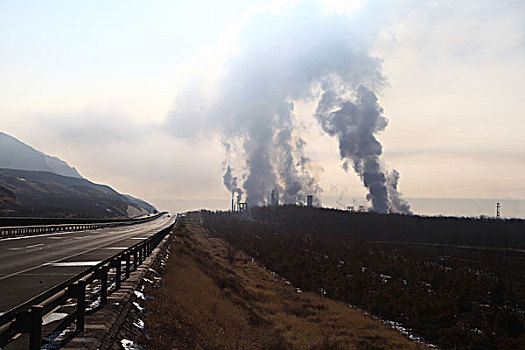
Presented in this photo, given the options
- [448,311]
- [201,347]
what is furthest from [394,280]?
[201,347]

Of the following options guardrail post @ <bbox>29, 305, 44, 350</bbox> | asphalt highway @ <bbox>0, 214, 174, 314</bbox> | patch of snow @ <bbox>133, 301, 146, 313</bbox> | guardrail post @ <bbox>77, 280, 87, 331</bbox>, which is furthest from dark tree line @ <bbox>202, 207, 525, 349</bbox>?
guardrail post @ <bbox>29, 305, 44, 350</bbox>

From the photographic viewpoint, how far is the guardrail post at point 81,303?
7621 mm

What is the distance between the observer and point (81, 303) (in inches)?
309

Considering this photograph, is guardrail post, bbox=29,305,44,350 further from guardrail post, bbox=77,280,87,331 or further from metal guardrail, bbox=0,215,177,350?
guardrail post, bbox=77,280,87,331

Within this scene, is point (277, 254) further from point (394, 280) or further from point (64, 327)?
point (64, 327)

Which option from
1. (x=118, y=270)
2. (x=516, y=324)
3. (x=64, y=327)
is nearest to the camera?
(x=64, y=327)

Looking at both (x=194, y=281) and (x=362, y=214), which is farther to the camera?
(x=362, y=214)

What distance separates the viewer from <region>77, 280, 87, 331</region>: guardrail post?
7.62 m

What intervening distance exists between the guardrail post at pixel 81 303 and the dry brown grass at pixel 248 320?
5.28 feet

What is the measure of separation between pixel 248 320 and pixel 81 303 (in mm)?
11405

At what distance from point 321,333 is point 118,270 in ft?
36.6

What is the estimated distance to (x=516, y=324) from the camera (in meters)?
22.1

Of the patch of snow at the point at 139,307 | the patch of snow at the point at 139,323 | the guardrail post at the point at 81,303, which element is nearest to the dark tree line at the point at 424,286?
the patch of snow at the point at 139,307

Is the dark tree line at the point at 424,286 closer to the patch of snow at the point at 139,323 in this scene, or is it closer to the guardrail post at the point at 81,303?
the patch of snow at the point at 139,323
